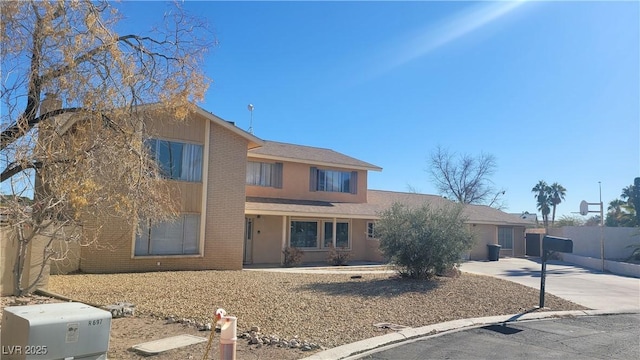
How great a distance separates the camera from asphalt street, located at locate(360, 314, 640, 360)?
23.9 ft

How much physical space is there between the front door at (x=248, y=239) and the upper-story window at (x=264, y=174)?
6.48ft

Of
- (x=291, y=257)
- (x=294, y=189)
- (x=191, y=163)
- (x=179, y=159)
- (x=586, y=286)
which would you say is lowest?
(x=586, y=286)

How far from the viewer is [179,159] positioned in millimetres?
17328

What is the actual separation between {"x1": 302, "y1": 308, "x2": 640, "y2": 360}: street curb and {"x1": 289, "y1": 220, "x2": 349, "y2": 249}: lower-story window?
13.1m

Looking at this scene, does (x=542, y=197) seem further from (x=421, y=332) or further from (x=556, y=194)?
(x=421, y=332)

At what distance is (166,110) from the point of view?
35.6 ft

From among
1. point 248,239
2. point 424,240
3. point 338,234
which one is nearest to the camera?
point 424,240

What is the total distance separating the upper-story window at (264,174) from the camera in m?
22.6

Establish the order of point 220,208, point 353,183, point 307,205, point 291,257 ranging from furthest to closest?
point 353,183 → point 307,205 → point 291,257 → point 220,208

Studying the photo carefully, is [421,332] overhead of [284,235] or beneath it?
beneath

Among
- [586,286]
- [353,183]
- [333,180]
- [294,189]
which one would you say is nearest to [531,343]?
[586,286]

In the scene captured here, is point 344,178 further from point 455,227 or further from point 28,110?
point 28,110

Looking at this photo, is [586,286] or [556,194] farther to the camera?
[556,194]

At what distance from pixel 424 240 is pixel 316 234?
1011 cm
